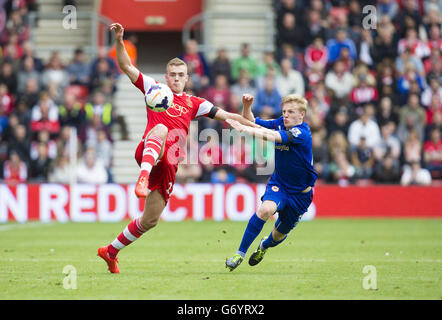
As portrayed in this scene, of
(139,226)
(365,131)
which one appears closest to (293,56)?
(365,131)

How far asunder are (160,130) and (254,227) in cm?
153

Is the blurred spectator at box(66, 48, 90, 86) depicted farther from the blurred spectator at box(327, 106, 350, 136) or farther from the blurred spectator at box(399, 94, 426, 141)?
the blurred spectator at box(399, 94, 426, 141)

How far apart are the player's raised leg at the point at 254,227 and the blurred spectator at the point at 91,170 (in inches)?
379

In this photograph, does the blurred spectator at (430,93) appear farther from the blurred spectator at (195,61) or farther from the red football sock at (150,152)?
the red football sock at (150,152)

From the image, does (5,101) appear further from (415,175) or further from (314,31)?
(415,175)

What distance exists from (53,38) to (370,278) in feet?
53.0

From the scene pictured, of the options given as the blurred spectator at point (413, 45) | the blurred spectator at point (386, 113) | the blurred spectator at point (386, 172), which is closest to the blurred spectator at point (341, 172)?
the blurred spectator at point (386, 172)

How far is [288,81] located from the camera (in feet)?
62.7

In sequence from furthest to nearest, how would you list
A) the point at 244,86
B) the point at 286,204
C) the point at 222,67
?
1. the point at 222,67
2. the point at 244,86
3. the point at 286,204

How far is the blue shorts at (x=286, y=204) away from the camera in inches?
361

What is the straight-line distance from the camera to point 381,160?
18.8 m

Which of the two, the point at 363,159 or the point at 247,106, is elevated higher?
the point at 247,106
